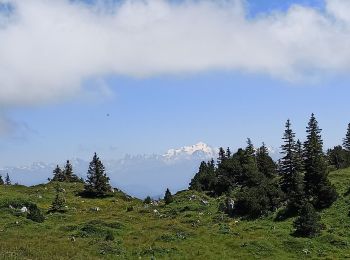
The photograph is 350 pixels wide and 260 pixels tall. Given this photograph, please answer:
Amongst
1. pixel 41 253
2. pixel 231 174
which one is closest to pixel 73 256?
pixel 41 253

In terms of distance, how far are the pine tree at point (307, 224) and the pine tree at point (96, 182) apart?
177 feet

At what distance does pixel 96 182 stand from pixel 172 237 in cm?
4914

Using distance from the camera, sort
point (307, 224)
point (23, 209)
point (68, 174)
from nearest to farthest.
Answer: point (307, 224)
point (23, 209)
point (68, 174)

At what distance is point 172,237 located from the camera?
5116 centimetres

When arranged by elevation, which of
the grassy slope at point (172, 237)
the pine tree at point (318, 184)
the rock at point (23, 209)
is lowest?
the grassy slope at point (172, 237)

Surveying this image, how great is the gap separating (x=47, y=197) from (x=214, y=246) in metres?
47.8

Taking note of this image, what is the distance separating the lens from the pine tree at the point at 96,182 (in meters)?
97.0

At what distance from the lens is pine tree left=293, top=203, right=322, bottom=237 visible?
1976 inches

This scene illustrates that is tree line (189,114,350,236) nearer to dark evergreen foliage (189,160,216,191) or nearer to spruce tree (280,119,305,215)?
spruce tree (280,119,305,215)

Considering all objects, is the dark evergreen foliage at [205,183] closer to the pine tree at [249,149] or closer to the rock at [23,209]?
the pine tree at [249,149]

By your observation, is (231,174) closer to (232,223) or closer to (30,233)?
(232,223)

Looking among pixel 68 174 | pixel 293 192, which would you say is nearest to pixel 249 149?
pixel 293 192

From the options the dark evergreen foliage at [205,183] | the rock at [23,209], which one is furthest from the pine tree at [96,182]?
the rock at [23,209]

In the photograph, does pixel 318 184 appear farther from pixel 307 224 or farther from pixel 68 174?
pixel 68 174
